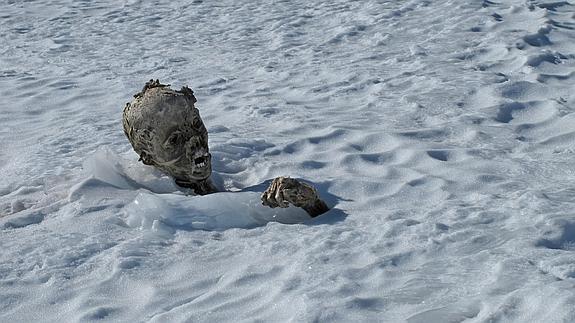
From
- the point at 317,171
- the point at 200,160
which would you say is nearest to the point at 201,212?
the point at 200,160

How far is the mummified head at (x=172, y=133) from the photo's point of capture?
462cm

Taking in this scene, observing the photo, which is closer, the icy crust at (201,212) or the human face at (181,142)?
the icy crust at (201,212)

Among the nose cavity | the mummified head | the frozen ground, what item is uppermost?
the mummified head

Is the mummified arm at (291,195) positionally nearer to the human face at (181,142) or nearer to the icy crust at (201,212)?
the icy crust at (201,212)

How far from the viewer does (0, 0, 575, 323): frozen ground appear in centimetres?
340

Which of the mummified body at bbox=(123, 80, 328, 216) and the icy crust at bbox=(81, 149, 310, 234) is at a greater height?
the mummified body at bbox=(123, 80, 328, 216)

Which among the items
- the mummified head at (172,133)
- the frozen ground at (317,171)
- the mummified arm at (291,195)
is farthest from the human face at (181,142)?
the mummified arm at (291,195)

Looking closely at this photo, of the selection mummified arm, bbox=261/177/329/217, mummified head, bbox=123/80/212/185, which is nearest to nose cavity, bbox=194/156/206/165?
mummified head, bbox=123/80/212/185

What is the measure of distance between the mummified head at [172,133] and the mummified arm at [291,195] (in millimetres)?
528

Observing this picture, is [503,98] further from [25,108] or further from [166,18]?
[166,18]

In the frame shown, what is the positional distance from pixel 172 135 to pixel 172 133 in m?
0.01

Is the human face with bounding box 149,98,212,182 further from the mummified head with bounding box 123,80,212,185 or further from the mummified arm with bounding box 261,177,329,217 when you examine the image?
the mummified arm with bounding box 261,177,329,217

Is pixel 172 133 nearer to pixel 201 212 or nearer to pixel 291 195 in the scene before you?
pixel 201 212

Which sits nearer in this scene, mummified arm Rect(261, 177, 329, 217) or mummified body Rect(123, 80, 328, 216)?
mummified arm Rect(261, 177, 329, 217)
